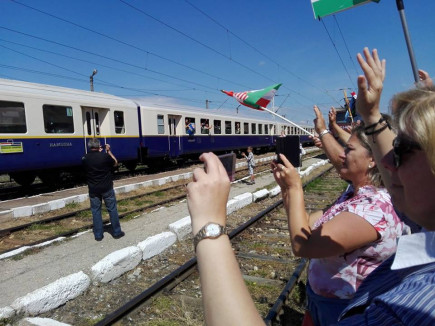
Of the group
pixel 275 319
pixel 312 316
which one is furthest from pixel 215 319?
pixel 275 319

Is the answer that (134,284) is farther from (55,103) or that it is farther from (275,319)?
(55,103)

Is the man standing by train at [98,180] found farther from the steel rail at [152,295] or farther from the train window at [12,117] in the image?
the train window at [12,117]

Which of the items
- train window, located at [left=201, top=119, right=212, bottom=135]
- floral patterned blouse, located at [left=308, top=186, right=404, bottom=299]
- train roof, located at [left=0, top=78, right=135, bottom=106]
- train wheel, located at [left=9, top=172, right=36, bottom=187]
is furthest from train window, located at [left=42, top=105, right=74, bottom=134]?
floral patterned blouse, located at [left=308, top=186, right=404, bottom=299]

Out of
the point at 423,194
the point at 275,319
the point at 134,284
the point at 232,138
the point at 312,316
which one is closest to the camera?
the point at 423,194

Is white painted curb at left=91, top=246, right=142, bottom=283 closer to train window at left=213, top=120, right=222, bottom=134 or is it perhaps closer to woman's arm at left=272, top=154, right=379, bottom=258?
woman's arm at left=272, top=154, right=379, bottom=258

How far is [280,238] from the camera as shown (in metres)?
6.42

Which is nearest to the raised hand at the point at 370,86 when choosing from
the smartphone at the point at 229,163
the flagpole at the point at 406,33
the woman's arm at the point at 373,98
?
the woman's arm at the point at 373,98

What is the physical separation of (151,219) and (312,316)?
6.46 m

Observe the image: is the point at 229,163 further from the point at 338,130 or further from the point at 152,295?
the point at 152,295

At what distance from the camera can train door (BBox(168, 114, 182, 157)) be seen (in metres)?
17.9

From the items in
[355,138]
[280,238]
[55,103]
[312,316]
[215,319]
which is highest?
[55,103]

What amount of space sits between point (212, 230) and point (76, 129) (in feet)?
40.3

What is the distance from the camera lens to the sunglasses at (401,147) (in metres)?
1.01

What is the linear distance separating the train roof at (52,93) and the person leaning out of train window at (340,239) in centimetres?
1053
